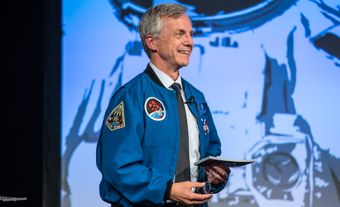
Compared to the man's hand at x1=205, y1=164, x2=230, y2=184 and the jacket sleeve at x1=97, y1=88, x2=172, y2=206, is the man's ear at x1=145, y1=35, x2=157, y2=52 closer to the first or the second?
the jacket sleeve at x1=97, y1=88, x2=172, y2=206

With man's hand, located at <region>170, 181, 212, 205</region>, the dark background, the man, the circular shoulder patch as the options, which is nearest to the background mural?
the dark background

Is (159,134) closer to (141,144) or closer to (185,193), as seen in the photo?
(141,144)

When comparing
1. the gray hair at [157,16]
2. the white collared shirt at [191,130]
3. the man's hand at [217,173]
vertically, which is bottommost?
the man's hand at [217,173]

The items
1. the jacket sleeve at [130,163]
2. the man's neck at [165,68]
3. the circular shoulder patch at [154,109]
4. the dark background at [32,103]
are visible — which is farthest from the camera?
the dark background at [32,103]

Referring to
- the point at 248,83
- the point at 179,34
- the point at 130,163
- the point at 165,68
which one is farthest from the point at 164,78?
the point at 248,83

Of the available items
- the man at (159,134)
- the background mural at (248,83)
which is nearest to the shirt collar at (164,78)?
the man at (159,134)

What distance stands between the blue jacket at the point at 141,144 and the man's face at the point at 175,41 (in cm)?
8

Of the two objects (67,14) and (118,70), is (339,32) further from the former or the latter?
(67,14)

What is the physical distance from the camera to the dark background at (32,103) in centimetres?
261

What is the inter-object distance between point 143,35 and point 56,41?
1129mm

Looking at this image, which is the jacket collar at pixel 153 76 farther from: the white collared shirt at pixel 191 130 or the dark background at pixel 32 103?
the dark background at pixel 32 103

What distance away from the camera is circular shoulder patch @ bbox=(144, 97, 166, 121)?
150 centimetres

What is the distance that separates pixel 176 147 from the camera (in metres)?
1.50

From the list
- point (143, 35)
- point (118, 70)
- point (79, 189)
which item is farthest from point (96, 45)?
point (143, 35)
